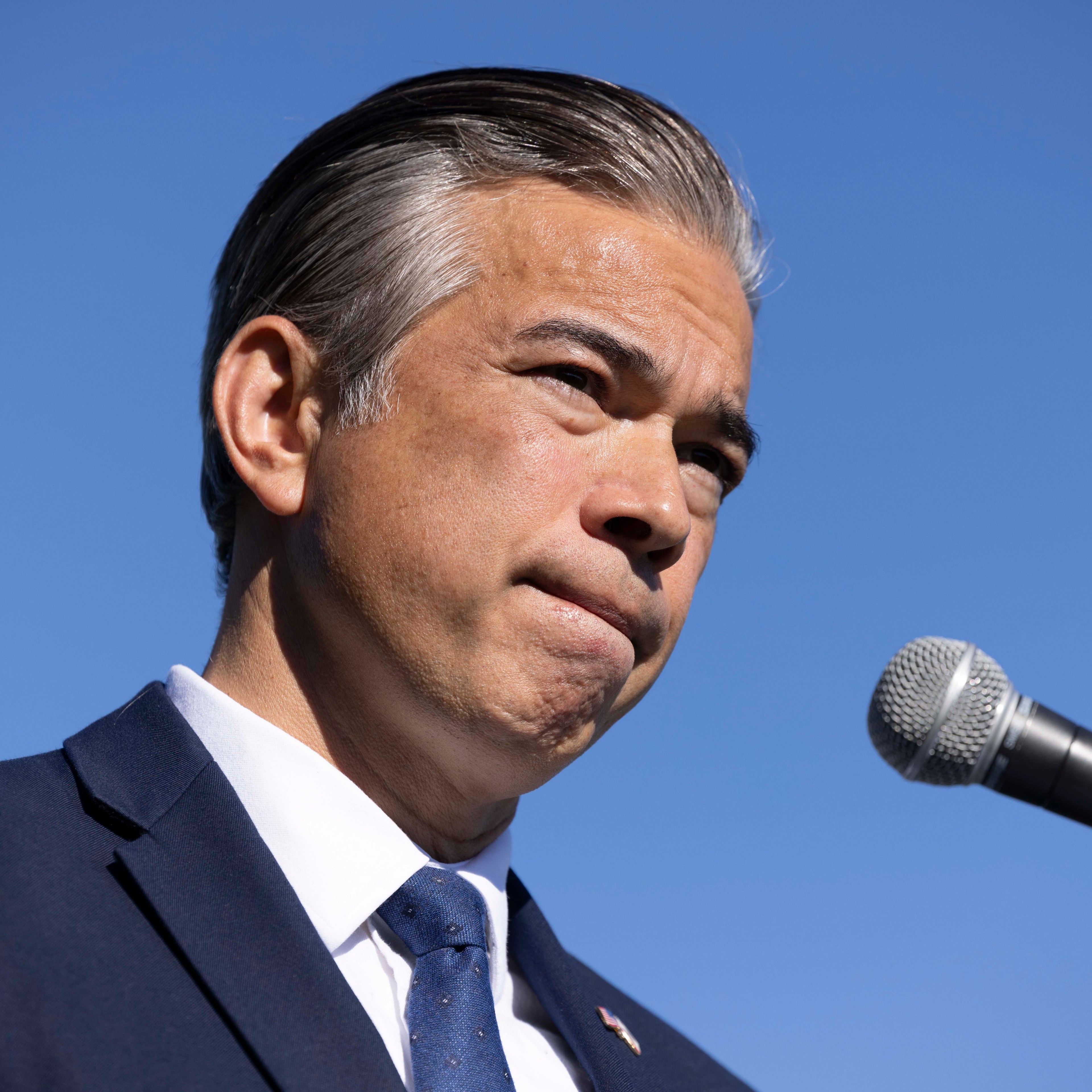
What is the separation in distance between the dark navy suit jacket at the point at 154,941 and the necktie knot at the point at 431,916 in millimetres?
340

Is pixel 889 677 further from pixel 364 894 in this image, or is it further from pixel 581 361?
pixel 364 894

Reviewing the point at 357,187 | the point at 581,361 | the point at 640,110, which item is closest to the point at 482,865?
the point at 581,361

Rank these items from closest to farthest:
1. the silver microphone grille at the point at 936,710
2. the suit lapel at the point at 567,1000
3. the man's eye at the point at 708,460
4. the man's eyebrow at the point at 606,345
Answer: the silver microphone grille at the point at 936,710 < the man's eyebrow at the point at 606,345 < the suit lapel at the point at 567,1000 < the man's eye at the point at 708,460

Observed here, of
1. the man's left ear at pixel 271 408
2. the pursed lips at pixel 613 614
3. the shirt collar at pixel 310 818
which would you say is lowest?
the shirt collar at pixel 310 818

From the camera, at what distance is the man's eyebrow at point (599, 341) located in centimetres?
268

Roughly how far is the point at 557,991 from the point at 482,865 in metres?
0.39

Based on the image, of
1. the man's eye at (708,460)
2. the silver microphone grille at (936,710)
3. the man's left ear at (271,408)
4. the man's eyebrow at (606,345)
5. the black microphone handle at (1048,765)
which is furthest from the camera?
the man's eye at (708,460)

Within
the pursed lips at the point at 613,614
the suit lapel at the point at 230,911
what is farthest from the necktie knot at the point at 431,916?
the pursed lips at the point at 613,614

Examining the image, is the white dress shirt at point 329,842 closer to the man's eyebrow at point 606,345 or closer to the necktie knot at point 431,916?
the necktie knot at point 431,916

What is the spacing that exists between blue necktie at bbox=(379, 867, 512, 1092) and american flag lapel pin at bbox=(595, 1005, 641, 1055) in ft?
1.96

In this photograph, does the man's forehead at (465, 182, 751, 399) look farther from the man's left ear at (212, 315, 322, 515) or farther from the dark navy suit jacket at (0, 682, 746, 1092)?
the dark navy suit jacket at (0, 682, 746, 1092)

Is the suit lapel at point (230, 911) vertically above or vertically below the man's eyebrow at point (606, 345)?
below

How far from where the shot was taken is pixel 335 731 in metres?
2.70

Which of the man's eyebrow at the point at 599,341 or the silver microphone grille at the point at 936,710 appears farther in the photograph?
the man's eyebrow at the point at 599,341
